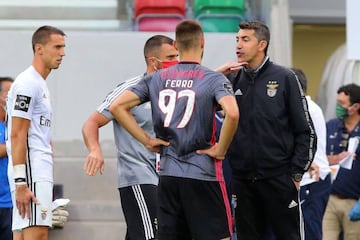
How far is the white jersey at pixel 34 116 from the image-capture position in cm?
757

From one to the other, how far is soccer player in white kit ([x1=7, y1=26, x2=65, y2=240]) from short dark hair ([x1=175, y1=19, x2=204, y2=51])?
1.42m

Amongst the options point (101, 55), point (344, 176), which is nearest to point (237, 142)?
point (344, 176)

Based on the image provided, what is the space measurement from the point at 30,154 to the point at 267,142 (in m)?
1.65

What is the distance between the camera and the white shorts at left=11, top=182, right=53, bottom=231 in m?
7.57

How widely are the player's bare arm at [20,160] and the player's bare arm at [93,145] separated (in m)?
0.44

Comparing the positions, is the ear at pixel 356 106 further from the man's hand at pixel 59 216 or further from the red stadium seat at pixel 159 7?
the man's hand at pixel 59 216

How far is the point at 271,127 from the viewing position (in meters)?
7.43

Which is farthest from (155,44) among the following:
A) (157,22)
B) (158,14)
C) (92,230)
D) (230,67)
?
(158,14)

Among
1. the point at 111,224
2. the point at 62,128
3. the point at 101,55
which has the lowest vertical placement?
the point at 111,224

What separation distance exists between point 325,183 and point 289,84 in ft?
7.71

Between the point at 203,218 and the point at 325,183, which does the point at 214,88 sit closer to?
the point at 203,218

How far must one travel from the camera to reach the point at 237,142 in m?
7.49

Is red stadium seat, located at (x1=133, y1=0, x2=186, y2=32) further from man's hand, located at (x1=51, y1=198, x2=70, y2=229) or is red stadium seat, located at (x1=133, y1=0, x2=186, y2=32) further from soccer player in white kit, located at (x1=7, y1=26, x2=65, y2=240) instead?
soccer player in white kit, located at (x1=7, y1=26, x2=65, y2=240)

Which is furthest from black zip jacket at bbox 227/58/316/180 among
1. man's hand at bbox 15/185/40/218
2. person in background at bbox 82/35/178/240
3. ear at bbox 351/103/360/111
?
ear at bbox 351/103/360/111
